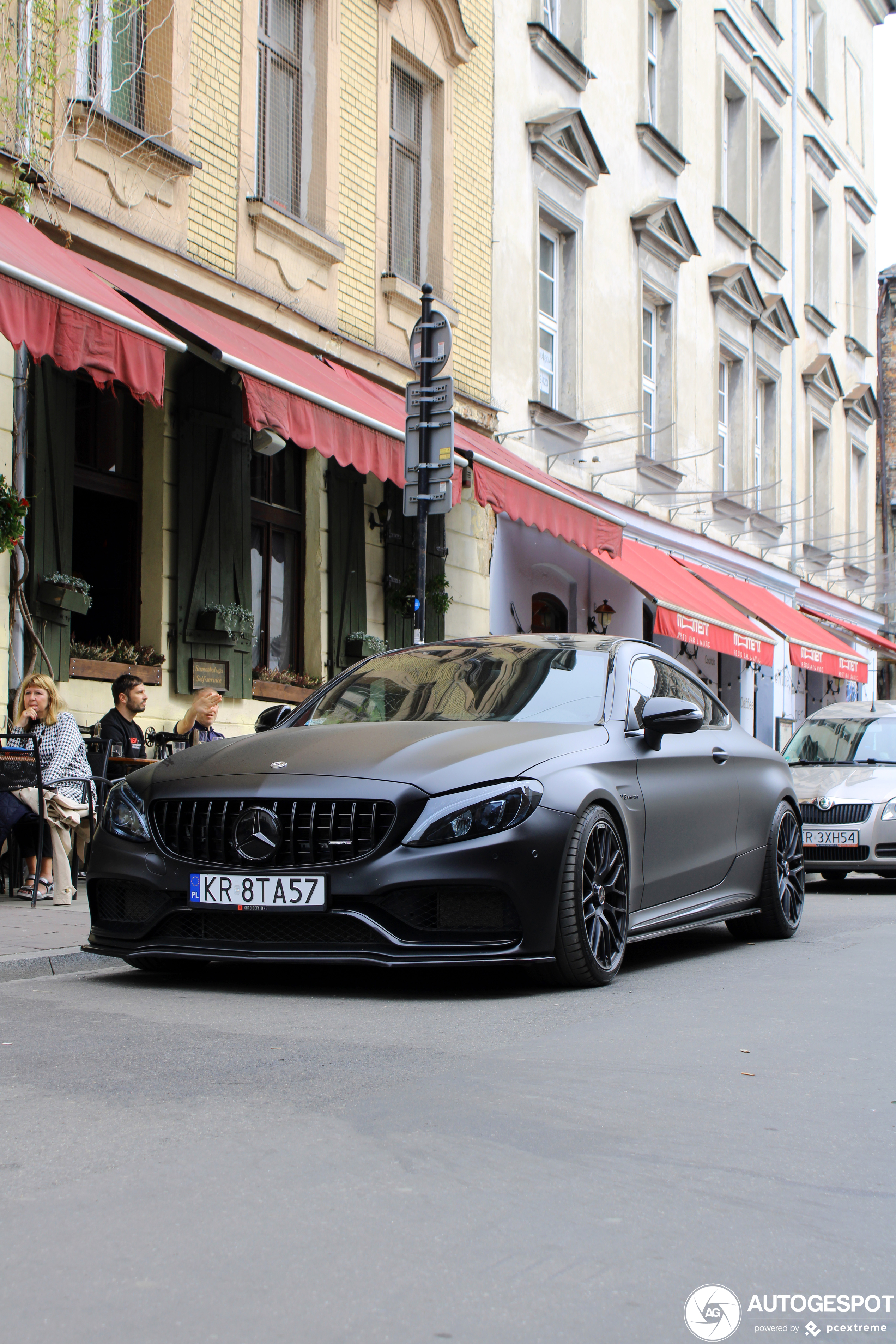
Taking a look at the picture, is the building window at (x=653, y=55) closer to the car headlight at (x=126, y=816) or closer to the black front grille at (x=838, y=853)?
the black front grille at (x=838, y=853)

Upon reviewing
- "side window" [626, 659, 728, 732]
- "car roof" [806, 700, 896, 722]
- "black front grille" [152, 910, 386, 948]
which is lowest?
"black front grille" [152, 910, 386, 948]

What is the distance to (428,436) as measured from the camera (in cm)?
1091

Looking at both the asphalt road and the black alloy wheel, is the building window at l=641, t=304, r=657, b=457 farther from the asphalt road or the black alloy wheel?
the asphalt road

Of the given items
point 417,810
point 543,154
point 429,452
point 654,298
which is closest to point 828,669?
point 654,298

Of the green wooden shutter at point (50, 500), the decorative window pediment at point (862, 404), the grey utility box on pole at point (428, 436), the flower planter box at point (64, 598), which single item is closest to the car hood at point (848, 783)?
the grey utility box on pole at point (428, 436)

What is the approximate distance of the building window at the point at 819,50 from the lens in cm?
3133

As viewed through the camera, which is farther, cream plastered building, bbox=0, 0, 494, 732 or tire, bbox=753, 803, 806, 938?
cream plastered building, bbox=0, 0, 494, 732

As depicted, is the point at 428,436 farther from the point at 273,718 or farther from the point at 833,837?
the point at 833,837

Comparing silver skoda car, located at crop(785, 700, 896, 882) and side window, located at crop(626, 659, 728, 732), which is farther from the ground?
side window, located at crop(626, 659, 728, 732)

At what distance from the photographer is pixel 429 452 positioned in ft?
35.7

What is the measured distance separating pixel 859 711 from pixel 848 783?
1993 millimetres

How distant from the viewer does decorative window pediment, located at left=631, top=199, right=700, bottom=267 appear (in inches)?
874

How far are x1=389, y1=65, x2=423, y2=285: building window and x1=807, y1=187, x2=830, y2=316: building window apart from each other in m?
16.3

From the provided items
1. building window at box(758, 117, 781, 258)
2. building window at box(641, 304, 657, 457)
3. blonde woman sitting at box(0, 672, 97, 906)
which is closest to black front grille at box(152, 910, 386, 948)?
blonde woman sitting at box(0, 672, 97, 906)
